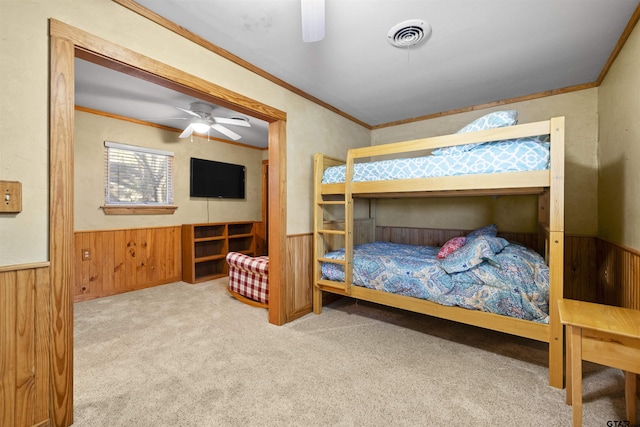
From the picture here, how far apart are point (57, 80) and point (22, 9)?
0.32m

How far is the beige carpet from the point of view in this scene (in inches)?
58.6

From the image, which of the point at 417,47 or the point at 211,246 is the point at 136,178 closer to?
the point at 211,246

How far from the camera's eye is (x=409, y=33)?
6.42 feet

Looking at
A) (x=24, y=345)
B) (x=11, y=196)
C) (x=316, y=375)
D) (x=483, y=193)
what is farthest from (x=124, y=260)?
(x=483, y=193)

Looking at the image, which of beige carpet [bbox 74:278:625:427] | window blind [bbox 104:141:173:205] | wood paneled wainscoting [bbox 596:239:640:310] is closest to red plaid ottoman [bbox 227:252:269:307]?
beige carpet [bbox 74:278:625:427]

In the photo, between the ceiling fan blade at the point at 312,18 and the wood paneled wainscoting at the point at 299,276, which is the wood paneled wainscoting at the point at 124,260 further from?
the ceiling fan blade at the point at 312,18

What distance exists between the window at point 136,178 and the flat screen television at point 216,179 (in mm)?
380

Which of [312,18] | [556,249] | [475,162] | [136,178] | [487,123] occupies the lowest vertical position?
[556,249]

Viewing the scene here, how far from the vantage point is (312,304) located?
10.0 ft

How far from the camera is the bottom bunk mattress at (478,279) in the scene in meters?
1.85

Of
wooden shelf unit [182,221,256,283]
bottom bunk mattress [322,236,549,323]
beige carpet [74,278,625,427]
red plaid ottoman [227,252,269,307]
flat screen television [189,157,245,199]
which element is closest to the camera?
beige carpet [74,278,625,427]

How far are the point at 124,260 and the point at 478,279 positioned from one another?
168 inches

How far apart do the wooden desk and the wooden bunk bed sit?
0.36 m

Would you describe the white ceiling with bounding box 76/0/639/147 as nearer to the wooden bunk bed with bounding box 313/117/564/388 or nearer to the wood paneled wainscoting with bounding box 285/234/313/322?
the wooden bunk bed with bounding box 313/117/564/388
